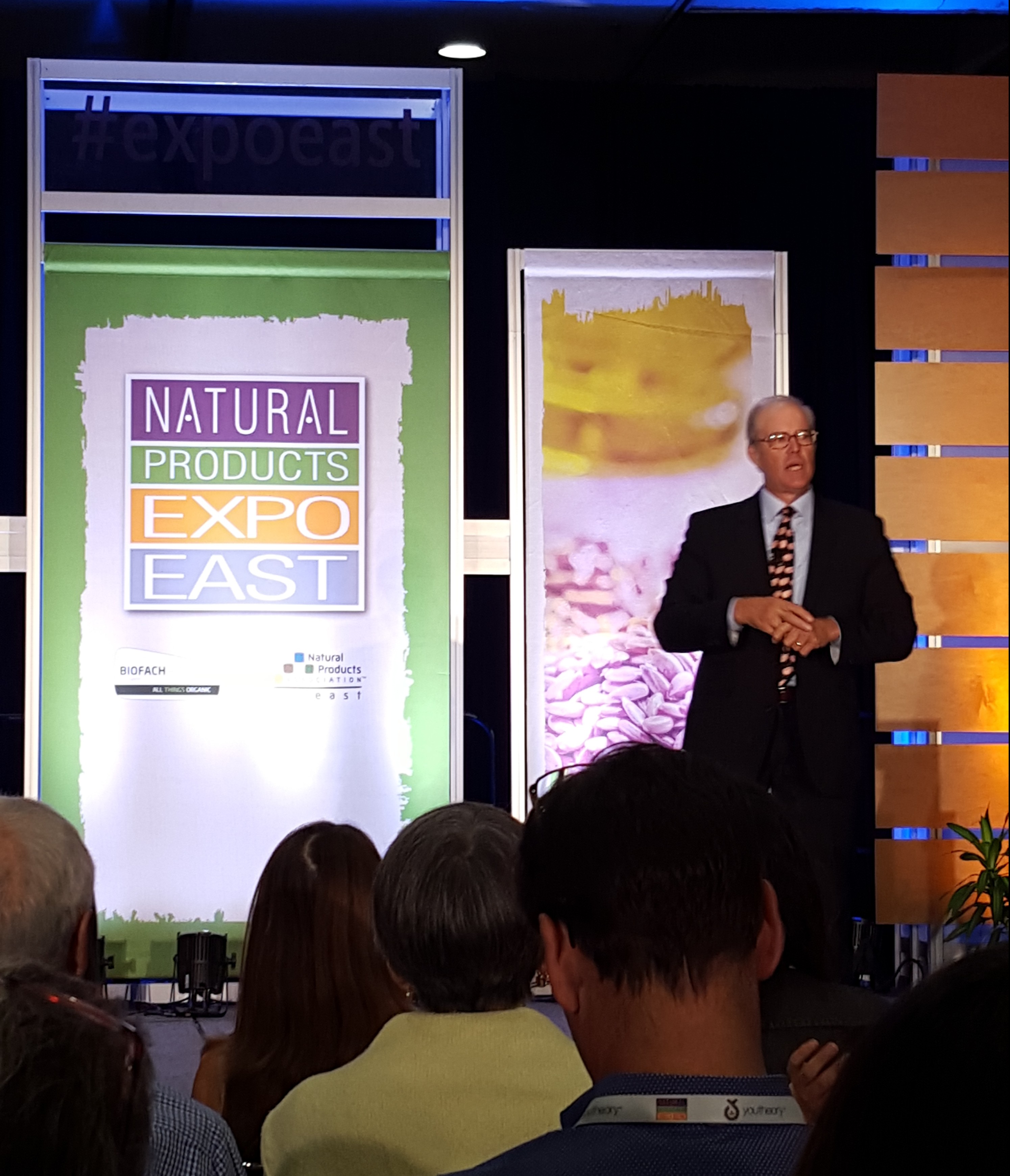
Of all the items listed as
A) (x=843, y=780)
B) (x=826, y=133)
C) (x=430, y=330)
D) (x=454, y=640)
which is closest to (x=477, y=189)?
(x=430, y=330)

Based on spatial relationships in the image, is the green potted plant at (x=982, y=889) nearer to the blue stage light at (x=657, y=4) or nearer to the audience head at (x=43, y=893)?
the blue stage light at (x=657, y=4)

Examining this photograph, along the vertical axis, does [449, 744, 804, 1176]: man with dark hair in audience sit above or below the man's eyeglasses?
below

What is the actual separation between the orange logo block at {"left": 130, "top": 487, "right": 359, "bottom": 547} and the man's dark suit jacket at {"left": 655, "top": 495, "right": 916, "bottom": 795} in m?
1.48

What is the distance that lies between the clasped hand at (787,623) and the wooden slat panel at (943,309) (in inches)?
68.4

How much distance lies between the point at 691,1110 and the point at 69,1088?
495 millimetres

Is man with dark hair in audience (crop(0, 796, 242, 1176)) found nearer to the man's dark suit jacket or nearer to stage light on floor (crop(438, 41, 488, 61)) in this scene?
the man's dark suit jacket

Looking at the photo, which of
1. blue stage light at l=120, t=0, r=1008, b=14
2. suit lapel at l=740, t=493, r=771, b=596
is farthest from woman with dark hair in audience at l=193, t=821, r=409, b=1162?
blue stage light at l=120, t=0, r=1008, b=14

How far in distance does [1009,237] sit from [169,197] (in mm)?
3095

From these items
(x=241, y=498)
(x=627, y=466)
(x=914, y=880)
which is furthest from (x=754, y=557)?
(x=241, y=498)

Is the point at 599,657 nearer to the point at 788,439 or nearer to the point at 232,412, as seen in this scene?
the point at 788,439

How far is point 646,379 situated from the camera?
5801 millimetres

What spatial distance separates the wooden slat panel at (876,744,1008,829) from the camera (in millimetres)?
5680

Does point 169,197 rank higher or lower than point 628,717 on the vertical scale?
higher

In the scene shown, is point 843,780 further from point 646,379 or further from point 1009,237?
point 1009,237
